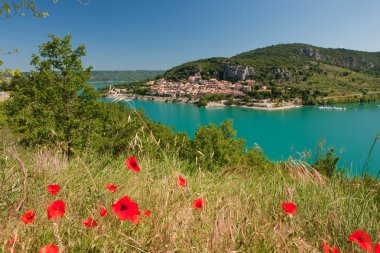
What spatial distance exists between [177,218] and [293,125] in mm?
72365

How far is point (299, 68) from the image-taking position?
142625 mm

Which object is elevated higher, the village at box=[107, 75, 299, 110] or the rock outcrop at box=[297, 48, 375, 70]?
the rock outcrop at box=[297, 48, 375, 70]

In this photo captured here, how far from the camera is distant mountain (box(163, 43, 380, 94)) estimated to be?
A: 12544cm

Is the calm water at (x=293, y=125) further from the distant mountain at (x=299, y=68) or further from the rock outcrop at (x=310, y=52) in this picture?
the rock outcrop at (x=310, y=52)

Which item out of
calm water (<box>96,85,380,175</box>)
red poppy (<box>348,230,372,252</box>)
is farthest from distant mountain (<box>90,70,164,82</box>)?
calm water (<box>96,85,380,175</box>)

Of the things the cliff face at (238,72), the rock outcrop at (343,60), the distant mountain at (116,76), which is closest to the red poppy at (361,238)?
the distant mountain at (116,76)

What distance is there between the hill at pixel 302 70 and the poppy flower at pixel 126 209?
114 metres

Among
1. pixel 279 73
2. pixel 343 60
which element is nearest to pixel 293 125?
pixel 279 73

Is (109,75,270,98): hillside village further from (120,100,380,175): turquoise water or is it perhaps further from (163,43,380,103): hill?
(120,100,380,175): turquoise water

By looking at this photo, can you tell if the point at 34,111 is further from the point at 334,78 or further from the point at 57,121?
the point at 334,78

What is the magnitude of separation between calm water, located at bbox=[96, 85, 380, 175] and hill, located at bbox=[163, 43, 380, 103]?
28459mm

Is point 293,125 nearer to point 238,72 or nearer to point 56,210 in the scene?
point 56,210

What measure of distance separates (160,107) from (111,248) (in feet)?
330

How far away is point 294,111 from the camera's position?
8669 cm
